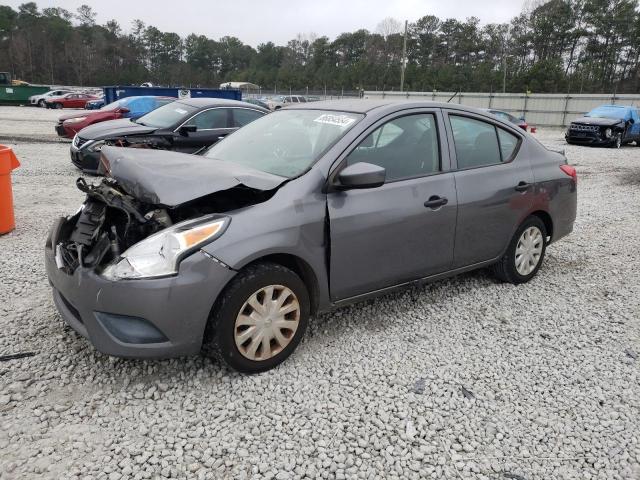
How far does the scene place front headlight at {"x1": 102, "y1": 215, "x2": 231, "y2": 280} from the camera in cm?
265

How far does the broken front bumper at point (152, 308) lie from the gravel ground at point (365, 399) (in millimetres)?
341

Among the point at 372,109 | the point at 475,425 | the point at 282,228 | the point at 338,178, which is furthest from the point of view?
the point at 372,109

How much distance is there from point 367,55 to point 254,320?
9555 centimetres

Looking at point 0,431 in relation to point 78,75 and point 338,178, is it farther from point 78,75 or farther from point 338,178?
point 78,75

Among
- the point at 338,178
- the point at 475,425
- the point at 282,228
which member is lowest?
the point at 475,425

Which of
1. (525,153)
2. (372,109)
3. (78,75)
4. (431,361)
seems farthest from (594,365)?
(78,75)

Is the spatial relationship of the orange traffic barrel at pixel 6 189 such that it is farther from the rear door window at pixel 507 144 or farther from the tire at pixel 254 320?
the rear door window at pixel 507 144

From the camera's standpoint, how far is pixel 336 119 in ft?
12.0

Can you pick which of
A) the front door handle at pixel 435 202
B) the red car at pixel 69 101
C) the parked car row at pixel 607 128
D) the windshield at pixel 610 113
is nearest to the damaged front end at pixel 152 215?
the front door handle at pixel 435 202

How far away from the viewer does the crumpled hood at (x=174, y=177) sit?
281cm

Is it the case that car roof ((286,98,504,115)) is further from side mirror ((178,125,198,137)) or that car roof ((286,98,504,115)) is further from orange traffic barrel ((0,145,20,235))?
side mirror ((178,125,198,137))

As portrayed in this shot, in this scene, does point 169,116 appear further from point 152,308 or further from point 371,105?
point 152,308

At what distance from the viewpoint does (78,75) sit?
8612 cm

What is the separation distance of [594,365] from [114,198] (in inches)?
128
